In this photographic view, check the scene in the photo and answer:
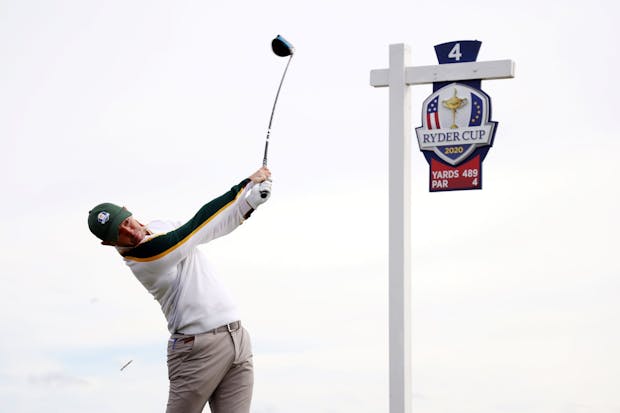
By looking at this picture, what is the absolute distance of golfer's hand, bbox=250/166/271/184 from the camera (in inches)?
175

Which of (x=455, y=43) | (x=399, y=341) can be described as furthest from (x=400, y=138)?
(x=399, y=341)

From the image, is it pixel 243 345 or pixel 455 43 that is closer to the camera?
pixel 243 345

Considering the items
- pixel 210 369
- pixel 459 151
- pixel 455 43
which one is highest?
pixel 455 43

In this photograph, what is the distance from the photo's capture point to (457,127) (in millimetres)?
5336

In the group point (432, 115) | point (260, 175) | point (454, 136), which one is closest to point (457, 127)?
point (454, 136)

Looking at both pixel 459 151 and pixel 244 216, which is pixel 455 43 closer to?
pixel 459 151

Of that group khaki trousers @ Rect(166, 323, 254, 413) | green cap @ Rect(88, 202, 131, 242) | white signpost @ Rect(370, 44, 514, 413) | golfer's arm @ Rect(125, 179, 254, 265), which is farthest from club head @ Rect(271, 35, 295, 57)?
khaki trousers @ Rect(166, 323, 254, 413)

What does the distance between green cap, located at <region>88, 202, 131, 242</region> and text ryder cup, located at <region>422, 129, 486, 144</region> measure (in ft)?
6.86

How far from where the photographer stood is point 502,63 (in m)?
5.23

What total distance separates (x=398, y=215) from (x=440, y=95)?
84 cm

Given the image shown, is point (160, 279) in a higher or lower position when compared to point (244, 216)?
lower

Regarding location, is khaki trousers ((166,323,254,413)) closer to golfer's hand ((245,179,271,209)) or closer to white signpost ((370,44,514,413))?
golfer's hand ((245,179,271,209))

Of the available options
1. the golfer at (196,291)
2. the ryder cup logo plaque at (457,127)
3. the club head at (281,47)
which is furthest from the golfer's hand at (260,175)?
the ryder cup logo plaque at (457,127)

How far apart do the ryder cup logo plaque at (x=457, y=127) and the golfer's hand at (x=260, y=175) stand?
53.8 inches
